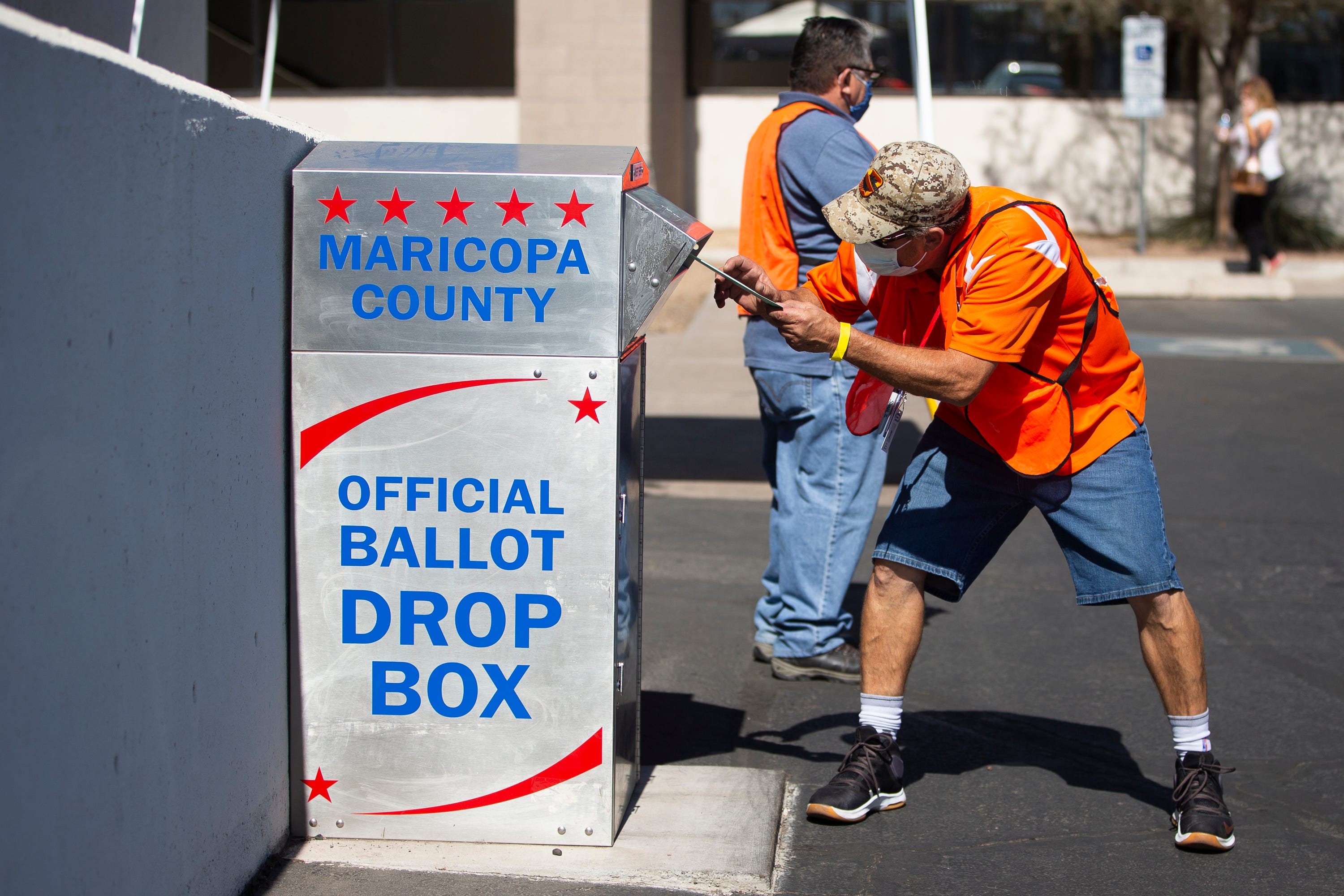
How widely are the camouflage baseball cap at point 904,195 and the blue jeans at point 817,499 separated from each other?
1119 mm

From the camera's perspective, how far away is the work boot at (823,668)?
4.20 metres

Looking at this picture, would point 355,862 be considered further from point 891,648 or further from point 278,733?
point 891,648

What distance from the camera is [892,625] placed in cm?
328

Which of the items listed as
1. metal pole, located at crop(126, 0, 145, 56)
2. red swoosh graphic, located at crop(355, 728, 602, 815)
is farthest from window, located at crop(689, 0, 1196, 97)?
red swoosh graphic, located at crop(355, 728, 602, 815)

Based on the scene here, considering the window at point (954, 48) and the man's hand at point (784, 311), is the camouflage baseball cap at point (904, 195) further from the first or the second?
the window at point (954, 48)

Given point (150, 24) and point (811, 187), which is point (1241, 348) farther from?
point (150, 24)

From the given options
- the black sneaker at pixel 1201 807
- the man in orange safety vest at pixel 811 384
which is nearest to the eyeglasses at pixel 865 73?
the man in orange safety vest at pixel 811 384

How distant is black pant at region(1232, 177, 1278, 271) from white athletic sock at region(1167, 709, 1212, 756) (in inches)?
461

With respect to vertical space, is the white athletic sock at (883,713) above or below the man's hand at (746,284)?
below

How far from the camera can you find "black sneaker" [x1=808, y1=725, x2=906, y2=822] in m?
3.19

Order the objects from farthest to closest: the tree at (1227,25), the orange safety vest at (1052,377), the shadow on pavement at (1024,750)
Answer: the tree at (1227,25) < the shadow on pavement at (1024,750) < the orange safety vest at (1052,377)

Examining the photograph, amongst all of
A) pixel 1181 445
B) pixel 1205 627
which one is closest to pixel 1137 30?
pixel 1181 445

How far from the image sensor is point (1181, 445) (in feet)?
24.9

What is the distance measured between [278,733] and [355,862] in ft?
1.08
